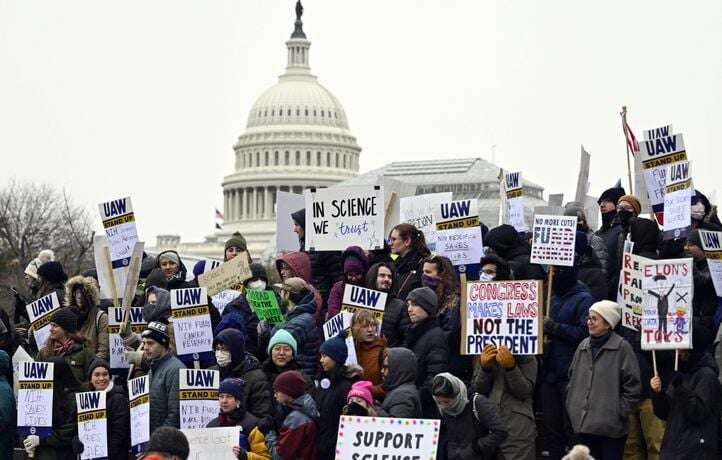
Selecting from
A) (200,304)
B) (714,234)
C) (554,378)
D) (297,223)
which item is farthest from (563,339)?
(297,223)

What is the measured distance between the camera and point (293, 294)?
744 inches

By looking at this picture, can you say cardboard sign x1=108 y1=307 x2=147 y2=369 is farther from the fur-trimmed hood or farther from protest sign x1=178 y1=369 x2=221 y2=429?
protest sign x1=178 y1=369 x2=221 y2=429

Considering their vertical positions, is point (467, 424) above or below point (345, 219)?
below

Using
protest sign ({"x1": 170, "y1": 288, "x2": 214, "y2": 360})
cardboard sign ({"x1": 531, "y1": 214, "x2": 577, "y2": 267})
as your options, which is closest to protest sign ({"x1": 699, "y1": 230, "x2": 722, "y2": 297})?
cardboard sign ({"x1": 531, "y1": 214, "x2": 577, "y2": 267})

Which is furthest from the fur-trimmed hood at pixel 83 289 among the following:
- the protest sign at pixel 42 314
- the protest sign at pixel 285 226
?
the protest sign at pixel 285 226

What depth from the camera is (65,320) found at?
1922cm

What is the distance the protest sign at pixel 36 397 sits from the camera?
18672 mm

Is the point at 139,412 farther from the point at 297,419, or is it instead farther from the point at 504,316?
the point at 504,316

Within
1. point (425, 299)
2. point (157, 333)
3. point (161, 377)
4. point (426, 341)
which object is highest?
point (425, 299)

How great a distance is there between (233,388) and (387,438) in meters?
1.53

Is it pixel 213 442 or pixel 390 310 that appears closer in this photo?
pixel 213 442

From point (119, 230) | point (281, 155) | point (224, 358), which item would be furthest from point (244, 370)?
point (281, 155)

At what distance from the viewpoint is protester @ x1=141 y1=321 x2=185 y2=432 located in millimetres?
17859

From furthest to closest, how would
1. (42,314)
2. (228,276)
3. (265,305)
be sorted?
(228,276) → (42,314) → (265,305)
